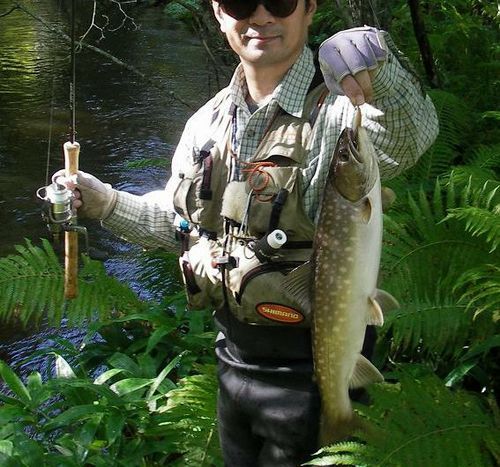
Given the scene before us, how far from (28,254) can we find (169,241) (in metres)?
2.20

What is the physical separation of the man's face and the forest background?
1.27 m

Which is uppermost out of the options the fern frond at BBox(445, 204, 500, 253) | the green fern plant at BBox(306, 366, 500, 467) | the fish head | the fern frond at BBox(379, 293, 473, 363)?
the fish head

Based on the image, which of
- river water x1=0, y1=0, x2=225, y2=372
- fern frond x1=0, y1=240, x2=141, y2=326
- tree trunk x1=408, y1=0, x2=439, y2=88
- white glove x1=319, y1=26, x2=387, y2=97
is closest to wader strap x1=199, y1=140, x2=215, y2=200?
white glove x1=319, y1=26, x2=387, y2=97

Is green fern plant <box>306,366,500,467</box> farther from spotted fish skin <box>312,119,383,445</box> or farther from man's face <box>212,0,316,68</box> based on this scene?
man's face <box>212,0,316,68</box>

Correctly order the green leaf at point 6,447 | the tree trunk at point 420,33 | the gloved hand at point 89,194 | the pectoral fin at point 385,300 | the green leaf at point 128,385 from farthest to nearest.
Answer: the tree trunk at point 420,33 < the green leaf at point 128,385 < the green leaf at point 6,447 < the gloved hand at point 89,194 < the pectoral fin at point 385,300

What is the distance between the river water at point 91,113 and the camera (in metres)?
7.36

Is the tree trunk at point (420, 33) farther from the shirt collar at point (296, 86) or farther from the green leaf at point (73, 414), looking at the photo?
the green leaf at point (73, 414)

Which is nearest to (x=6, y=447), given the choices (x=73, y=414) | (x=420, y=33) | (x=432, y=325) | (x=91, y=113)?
(x=73, y=414)

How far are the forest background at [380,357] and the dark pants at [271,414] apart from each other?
9 centimetres

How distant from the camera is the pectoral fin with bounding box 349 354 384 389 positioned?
242cm

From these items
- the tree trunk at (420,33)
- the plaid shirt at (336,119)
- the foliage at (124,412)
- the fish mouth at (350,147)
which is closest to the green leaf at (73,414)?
the foliage at (124,412)

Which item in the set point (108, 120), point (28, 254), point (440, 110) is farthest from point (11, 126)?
point (440, 110)

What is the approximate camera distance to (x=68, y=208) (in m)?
2.77

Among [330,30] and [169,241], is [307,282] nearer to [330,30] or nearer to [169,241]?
[169,241]
